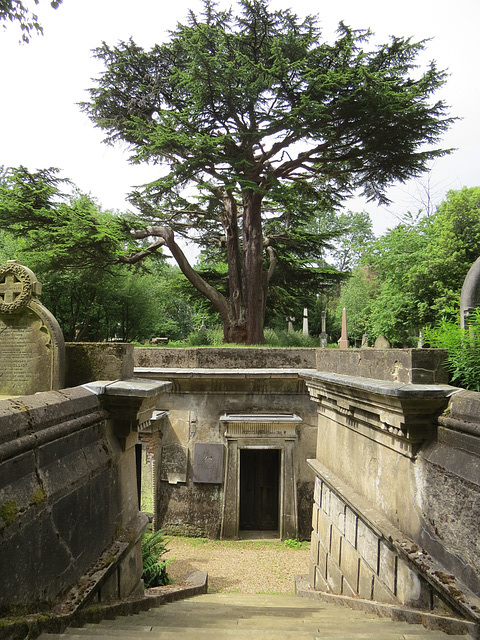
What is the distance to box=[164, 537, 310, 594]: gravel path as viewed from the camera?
675 centimetres

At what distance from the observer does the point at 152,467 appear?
870cm

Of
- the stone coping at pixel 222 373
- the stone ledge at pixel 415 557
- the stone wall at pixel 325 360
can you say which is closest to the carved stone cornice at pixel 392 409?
the stone wall at pixel 325 360

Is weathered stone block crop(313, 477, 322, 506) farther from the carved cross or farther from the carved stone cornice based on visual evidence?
the carved cross

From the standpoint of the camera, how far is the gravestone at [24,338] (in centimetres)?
396

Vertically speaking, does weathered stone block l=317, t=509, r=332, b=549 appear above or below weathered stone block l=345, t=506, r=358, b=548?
below

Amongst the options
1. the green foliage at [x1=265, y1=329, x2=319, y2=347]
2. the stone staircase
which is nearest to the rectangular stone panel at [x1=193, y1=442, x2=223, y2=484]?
the stone staircase

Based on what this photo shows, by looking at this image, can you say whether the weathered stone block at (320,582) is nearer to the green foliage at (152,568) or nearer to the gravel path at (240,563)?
the gravel path at (240,563)

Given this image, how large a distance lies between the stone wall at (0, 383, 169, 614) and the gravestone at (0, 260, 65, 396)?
2.65ft

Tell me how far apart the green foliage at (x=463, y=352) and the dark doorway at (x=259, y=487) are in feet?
22.8

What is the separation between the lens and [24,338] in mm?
4059

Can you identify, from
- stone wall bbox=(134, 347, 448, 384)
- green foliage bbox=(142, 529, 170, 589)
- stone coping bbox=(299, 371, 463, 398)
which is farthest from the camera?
green foliage bbox=(142, 529, 170, 589)

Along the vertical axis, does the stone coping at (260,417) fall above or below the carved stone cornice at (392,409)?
below

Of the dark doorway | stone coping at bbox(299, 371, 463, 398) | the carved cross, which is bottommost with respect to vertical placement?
the dark doorway

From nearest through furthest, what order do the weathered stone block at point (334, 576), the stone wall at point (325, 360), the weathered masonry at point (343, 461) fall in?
the weathered masonry at point (343, 461) → the stone wall at point (325, 360) → the weathered stone block at point (334, 576)
